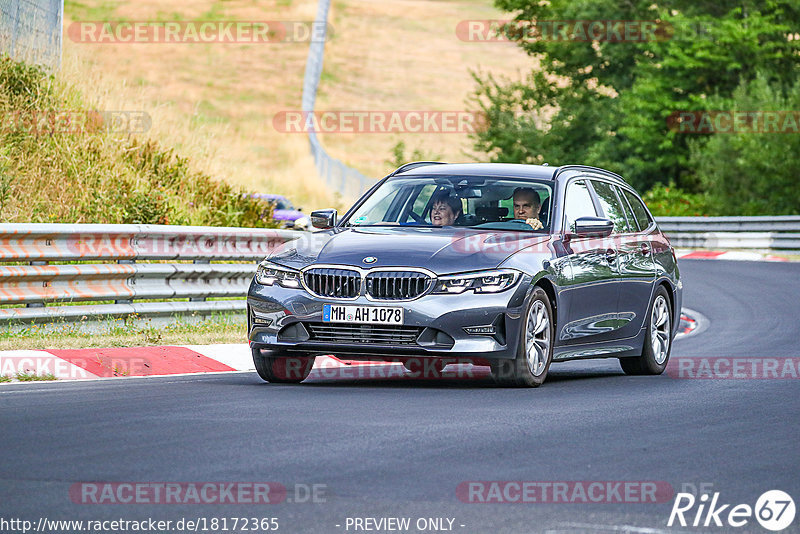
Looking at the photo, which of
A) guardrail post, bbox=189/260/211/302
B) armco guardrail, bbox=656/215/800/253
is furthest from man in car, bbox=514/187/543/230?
armco guardrail, bbox=656/215/800/253

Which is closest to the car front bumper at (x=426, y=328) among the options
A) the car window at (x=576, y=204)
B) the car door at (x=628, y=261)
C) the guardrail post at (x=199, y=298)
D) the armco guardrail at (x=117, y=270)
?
the car window at (x=576, y=204)

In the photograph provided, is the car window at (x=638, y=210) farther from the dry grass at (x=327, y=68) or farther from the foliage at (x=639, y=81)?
the dry grass at (x=327, y=68)

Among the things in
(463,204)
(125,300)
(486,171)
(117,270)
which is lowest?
(125,300)

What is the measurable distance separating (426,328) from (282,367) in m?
1.51

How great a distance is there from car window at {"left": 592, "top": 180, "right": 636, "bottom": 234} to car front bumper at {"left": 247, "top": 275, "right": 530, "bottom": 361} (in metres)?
2.51

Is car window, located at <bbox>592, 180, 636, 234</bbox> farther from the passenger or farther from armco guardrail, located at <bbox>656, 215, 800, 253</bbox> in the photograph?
armco guardrail, located at <bbox>656, 215, 800, 253</bbox>

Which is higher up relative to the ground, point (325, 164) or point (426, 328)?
point (426, 328)

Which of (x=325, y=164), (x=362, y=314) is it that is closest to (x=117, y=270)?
(x=362, y=314)

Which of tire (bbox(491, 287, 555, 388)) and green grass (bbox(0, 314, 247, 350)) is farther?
green grass (bbox(0, 314, 247, 350))

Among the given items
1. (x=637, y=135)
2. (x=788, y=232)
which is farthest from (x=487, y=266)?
(x=637, y=135)

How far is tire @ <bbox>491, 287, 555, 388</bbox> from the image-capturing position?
10.2m

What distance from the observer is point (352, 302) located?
392 inches

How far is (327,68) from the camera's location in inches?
3981

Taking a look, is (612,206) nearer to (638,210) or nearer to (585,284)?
(638,210)
